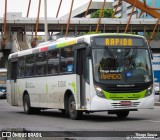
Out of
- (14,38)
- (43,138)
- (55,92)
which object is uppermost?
(43,138)

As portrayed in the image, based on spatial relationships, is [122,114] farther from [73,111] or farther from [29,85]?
[29,85]

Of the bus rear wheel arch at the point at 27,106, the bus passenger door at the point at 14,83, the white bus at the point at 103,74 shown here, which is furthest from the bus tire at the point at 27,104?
the white bus at the point at 103,74

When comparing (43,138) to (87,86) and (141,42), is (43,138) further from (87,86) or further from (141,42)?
(141,42)

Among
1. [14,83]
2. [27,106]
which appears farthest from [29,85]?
[14,83]

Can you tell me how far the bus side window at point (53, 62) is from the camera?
19.2 metres

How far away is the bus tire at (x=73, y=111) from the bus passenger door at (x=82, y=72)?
1.91 feet

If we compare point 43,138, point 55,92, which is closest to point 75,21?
point 55,92

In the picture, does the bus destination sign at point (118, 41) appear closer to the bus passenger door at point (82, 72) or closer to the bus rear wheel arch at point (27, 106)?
the bus passenger door at point (82, 72)

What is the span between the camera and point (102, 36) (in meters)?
17.2

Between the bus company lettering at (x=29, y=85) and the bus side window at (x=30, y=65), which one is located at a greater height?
the bus side window at (x=30, y=65)

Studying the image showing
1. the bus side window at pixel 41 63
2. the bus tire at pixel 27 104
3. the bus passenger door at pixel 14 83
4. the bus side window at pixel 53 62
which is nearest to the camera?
the bus side window at pixel 53 62

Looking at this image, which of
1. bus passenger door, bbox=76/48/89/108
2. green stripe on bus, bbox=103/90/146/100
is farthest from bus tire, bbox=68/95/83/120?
green stripe on bus, bbox=103/90/146/100

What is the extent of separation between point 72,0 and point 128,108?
56.9 metres

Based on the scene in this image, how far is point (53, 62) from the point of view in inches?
765
